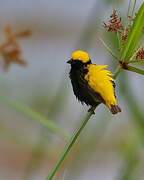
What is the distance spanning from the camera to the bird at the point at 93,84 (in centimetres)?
100

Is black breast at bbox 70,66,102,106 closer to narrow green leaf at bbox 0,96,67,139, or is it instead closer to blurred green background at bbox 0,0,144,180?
blurred green background at bbox 0,0,144,180

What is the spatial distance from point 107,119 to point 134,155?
10cm

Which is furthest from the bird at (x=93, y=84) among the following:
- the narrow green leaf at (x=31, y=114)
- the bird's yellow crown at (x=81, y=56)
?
the narrow green leaf at (x=31, y=114)

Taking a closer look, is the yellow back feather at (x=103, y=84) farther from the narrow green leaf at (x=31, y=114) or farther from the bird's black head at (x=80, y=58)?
the narrow green leaf at (x=31, y=114)

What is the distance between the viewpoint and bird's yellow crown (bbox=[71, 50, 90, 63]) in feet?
3.44

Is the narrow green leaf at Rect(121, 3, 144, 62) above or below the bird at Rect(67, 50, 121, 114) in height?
above

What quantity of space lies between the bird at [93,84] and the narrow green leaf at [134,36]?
43mm

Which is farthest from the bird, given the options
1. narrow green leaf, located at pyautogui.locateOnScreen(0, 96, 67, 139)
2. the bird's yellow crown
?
narrow green leaf, located at pyautogui.locateOnScreen(0, 96, 67, 139)

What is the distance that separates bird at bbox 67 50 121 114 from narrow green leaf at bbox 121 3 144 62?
43 mm

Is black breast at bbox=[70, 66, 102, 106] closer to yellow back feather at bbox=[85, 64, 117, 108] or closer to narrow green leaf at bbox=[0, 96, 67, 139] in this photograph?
yellow back feather at bbox=[85, 64, 117, 108]

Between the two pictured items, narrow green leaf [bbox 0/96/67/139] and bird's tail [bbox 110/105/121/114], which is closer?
bird's tail [bbox 110/105/121/114]

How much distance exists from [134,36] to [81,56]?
118 mm

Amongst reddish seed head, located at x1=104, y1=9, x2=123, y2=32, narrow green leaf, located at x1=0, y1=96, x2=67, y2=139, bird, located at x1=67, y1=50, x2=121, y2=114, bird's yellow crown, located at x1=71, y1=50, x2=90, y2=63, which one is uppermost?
reddish seed head, located at x1=104, y1=9, x2=123, y2=32

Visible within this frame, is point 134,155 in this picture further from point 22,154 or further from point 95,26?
point 22,154
